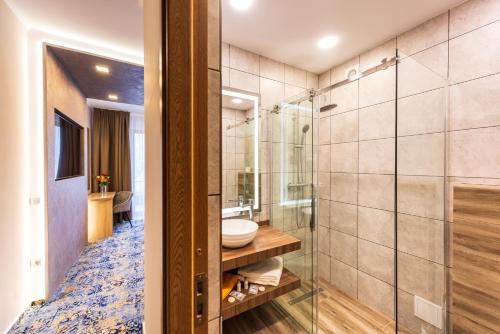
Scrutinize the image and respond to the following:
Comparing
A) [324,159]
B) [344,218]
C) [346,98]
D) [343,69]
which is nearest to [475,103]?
[346,98]

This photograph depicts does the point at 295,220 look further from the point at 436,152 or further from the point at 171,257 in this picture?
the point at 171,257

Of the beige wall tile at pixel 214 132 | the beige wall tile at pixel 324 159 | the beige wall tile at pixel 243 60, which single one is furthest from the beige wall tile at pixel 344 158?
the beige wall tile at pixel 214 132

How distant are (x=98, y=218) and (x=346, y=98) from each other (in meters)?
4.31

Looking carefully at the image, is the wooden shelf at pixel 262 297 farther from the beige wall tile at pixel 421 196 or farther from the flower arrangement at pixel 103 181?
the flower arrangement at pixel 103 181

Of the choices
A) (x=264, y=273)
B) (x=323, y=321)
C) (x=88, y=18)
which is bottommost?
(x=323, y=321)

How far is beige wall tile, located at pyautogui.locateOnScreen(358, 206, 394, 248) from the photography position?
185 cm

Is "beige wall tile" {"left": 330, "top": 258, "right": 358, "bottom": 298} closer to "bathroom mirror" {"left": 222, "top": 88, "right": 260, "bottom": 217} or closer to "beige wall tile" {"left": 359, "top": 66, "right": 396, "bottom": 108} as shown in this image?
"bathroom mirror" {"left": 222, "top": 88, "right": 260, "bottom": 217}

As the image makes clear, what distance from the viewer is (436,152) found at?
154 centimetres

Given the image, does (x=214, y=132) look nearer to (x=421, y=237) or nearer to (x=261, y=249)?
(x=261, y=249)

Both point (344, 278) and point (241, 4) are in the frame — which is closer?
point (241, 4)

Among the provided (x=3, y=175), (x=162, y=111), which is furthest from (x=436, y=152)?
(x=3, y=175)

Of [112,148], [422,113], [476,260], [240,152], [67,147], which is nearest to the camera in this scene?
[476,260]

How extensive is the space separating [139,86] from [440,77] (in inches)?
136

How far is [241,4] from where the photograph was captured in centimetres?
147
